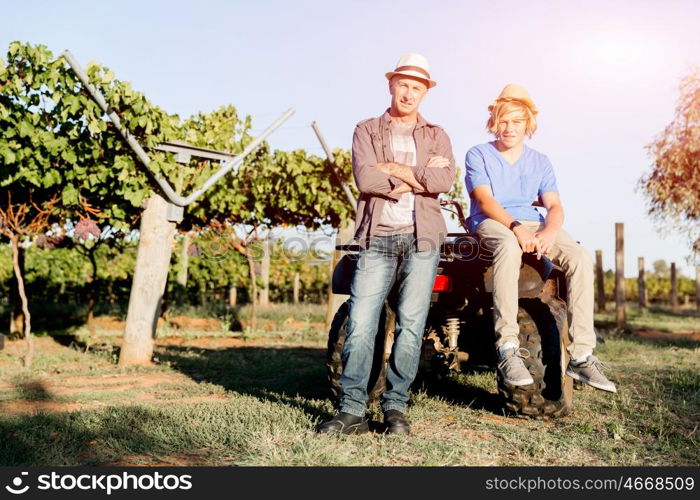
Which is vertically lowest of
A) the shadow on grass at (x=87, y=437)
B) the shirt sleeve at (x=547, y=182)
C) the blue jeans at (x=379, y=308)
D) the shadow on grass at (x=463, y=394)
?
the shadow on grass at (x=87, y=437)

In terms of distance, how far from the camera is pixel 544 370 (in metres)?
3.91

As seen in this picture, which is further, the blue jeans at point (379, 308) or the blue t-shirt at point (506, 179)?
the blue t-shirt at point (506, 179)

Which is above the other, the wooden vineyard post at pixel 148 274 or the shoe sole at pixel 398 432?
the wooden vineyard post at pixel 148 274

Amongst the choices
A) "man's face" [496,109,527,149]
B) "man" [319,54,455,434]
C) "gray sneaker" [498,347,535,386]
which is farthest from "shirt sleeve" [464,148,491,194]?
"gray sneaker" [498,347,535,386]

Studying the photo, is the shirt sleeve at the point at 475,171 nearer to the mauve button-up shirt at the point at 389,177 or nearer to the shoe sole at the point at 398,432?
the mauve button-up shirt at the point at 389,177

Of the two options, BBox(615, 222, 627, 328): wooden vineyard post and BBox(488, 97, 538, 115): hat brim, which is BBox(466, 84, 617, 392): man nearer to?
BBox(488, 97, 538, 115): hat brim

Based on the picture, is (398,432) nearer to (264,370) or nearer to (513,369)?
(513,369)

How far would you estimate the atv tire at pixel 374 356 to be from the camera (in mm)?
4059

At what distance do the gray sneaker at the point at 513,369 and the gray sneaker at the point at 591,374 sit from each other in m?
0.31

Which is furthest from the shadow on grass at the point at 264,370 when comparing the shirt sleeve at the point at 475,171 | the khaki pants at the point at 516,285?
the shirt sleeve at the point at 475,171

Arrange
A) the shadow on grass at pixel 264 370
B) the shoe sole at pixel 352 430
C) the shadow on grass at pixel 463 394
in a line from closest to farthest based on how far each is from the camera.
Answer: the shoe sole at pixel 352 430 → the shadow on grass at pixel 463 394 → the shadow on grass at pixel 264 370

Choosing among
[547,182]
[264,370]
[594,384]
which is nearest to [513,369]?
[594,384]

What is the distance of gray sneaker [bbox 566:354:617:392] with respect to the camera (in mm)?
3654

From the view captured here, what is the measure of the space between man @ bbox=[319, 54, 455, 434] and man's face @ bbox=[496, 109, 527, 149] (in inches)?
28.0
